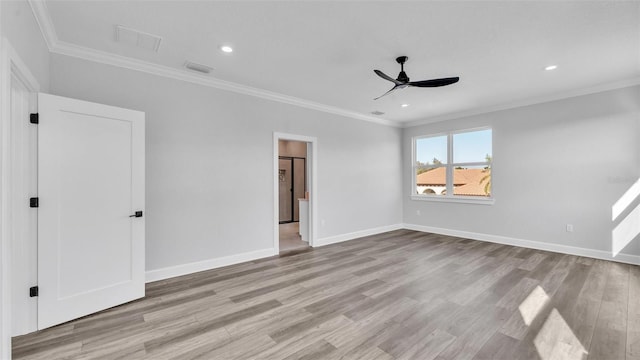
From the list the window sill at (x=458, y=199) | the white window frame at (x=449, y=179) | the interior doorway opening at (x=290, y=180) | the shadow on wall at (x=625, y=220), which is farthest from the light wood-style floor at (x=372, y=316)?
the interior doorway opening at (x=290, y=180)

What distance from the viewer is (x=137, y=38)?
9.16 feet

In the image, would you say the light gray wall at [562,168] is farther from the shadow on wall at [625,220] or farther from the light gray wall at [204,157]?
the light gray wall at [204,157]

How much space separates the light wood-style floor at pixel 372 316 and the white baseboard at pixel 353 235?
1.12 metres

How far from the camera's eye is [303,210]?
5.66 metres

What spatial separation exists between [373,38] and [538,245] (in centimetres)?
478

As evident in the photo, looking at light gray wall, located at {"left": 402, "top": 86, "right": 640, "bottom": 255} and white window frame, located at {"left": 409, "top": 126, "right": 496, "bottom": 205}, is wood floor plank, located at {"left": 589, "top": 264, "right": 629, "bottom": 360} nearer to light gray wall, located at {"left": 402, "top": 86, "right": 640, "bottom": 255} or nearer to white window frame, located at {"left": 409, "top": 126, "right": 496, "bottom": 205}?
light gray wall, located at {"left": 402, "top": 86, "right": 640, "bottom": 255}

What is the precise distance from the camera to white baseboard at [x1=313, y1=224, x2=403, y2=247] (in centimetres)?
526

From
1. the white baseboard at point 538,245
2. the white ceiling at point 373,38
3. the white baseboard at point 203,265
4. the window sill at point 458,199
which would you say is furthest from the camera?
the window sill at point 458,199

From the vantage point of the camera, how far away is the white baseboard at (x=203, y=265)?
3.46m

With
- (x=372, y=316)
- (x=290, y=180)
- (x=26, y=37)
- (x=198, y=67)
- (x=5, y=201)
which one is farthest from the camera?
(x=290, y=180)

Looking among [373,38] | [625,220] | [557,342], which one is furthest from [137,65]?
[625,220]

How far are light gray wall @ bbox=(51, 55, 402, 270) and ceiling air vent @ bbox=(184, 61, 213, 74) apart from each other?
30 centimetres

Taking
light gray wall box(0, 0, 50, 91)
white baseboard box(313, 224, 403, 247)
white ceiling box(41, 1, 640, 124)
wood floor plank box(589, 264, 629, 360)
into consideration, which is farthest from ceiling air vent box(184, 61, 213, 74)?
wood floor plank box(589, 264, 629, 360)

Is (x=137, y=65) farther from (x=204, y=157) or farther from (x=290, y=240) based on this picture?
(x=290, y=240)
